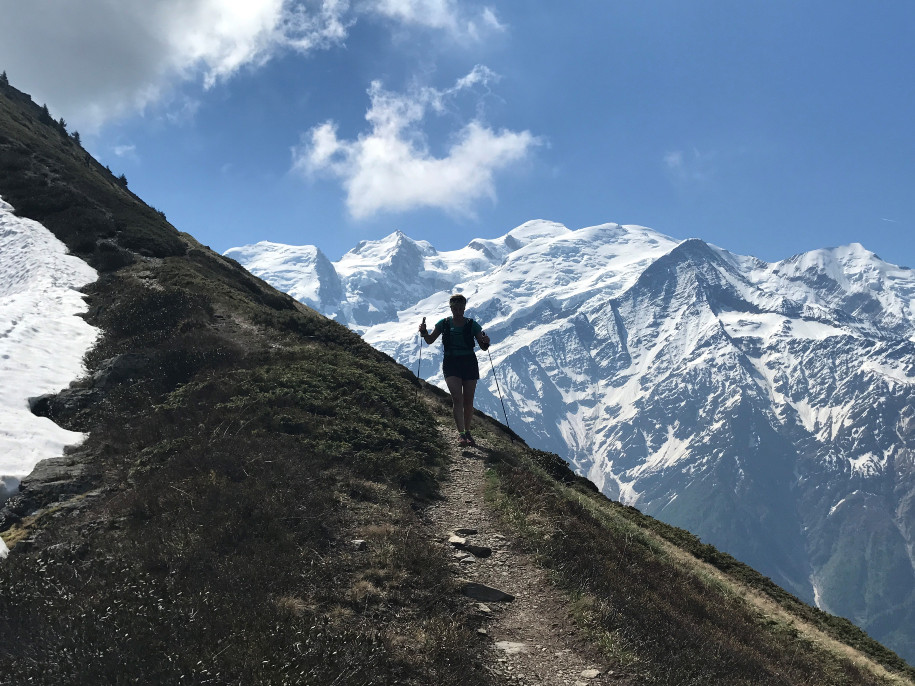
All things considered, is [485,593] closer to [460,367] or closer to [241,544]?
[241,544]

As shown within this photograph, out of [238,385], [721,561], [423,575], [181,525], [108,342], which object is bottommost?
[721,561]

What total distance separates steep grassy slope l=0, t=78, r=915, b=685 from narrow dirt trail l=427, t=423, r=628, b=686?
0.24 m

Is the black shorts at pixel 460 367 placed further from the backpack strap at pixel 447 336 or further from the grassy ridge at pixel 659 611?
the grassy ridge at pixel 659 611

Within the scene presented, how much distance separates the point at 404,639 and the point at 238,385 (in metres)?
10.1

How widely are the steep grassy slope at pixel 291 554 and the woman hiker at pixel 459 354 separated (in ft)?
3.84

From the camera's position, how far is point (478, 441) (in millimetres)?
17359

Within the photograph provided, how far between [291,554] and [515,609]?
314 cm

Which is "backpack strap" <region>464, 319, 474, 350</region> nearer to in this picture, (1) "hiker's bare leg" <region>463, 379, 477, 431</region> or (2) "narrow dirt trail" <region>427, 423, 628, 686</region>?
(1) "hiker's bare leg" <region>463, 379, 477, 431</region>

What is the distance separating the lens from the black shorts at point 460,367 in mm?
15922

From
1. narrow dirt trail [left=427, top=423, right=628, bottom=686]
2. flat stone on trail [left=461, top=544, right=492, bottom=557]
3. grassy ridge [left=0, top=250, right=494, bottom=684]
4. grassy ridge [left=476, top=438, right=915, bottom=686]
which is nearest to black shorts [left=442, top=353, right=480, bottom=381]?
grassy ridge [left=0, top=250, right=494, bottom=684]

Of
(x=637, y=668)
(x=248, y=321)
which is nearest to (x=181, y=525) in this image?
(x=637, y=668)

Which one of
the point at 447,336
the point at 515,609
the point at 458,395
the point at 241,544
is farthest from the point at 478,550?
the point at 447,336

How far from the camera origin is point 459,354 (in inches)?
627

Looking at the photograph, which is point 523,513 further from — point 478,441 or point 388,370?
point 388,370
